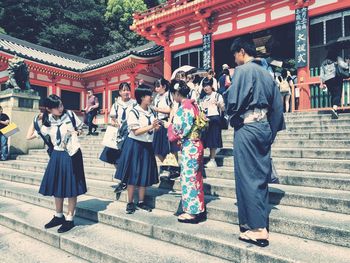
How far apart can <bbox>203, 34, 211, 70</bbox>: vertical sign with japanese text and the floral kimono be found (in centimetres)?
929

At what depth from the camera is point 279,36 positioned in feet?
45.3

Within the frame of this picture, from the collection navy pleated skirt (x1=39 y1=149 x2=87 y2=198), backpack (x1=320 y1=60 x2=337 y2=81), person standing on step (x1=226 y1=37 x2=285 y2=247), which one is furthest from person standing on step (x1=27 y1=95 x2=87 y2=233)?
backpack (x1=320 y1=60 x2=337 y2=81)

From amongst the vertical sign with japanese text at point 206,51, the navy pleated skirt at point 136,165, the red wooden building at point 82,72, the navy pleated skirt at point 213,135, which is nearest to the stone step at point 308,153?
the navy pleated skirt at point 213,135

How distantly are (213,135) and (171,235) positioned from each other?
235cm

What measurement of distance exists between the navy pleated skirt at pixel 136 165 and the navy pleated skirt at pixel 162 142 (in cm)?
90

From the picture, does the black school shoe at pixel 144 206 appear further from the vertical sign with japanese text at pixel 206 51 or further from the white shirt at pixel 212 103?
the vertical sign with japanese text at pixel 206 51

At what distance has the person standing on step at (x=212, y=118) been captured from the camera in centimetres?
505

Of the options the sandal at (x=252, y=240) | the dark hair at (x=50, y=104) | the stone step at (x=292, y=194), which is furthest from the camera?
the dark hair at (x=50, y=104)

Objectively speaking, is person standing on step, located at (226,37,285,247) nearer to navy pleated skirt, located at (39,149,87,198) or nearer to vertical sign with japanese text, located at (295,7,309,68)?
navy pleated skirt, located at (39,149,87,198)

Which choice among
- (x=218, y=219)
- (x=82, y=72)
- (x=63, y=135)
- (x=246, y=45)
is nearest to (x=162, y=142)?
(x=63, y=135)

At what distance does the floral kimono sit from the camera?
3.36m

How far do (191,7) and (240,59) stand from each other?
998 cm

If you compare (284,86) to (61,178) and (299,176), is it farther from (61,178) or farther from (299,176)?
(61,178)

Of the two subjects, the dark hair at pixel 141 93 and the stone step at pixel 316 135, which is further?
the stone step at pixel 316 135
